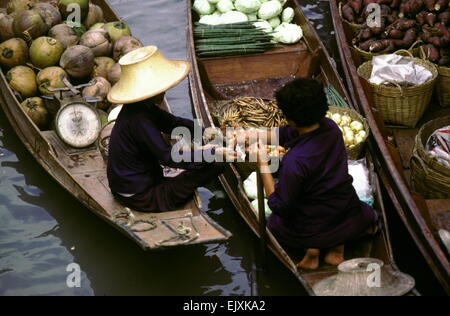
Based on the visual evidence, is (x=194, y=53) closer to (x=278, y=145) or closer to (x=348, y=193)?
(x=278, y=145)

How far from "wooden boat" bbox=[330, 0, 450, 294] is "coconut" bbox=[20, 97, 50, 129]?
122 inches

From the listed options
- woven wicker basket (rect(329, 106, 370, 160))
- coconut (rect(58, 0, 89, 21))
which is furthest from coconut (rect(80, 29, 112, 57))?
woven wicker basket (rect(329, 106, 370, 160))

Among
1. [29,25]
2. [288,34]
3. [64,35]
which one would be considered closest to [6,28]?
[29,25]

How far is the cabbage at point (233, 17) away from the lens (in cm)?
678

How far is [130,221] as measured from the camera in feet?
13.3

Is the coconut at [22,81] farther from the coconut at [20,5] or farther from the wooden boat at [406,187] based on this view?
the wooden boat at [406,187]

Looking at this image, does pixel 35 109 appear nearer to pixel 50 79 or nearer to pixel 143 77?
pixel 50 79

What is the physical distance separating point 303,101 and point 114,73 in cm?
297

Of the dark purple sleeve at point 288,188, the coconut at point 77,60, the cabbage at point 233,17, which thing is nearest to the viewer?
the dark purple sleeve at point 288,188

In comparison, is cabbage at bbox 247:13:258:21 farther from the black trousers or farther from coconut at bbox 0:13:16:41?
the black trousers

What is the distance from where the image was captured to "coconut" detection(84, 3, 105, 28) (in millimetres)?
6441

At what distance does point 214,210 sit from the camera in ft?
17.3

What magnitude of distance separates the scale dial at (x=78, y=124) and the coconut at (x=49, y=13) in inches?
56.2

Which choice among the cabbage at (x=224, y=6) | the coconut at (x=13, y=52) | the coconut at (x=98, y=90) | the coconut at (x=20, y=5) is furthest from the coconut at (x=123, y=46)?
the cabbage at (x=224, y=6)
